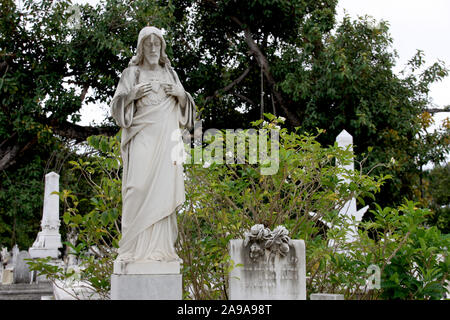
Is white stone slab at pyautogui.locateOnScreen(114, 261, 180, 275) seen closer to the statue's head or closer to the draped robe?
the draped robe

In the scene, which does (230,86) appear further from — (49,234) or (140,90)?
(140,90)

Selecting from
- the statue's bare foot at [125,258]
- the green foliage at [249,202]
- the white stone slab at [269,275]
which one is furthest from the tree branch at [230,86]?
the statue's bare foot at [125,258]

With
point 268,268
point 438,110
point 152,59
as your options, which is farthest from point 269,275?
point 438,110

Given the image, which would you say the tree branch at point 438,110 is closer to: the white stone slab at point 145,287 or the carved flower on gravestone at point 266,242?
the carved flower on gravestone at point 266,242

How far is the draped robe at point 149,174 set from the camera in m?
4.64

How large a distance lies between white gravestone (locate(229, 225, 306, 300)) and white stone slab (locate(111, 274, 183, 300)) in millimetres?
1086

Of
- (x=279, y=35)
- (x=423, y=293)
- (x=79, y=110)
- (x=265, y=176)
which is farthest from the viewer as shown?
(x=279, y=35)

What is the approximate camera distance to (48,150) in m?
13.2

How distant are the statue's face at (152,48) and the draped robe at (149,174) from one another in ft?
0.76

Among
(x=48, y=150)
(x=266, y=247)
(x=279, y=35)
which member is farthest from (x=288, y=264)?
(x=279, y=35)
